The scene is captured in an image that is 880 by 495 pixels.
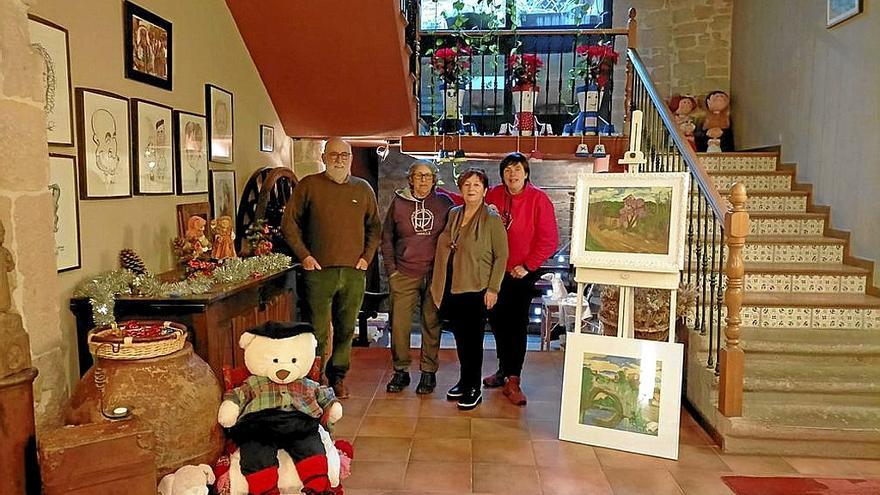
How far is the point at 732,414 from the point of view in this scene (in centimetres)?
308

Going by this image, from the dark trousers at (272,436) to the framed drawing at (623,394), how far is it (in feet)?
4.69

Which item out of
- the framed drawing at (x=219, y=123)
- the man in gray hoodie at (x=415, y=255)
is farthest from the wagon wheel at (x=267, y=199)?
the man in gray hoodie at (x=415, y=255)

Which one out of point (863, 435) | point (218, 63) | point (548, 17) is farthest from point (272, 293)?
point (548, 17)

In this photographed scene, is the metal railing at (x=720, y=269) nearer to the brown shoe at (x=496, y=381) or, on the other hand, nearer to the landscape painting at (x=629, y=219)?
the landscape painting at (x=629, y=219)

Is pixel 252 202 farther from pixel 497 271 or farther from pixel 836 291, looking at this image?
pixel 836 291

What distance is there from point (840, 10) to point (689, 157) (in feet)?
6.79

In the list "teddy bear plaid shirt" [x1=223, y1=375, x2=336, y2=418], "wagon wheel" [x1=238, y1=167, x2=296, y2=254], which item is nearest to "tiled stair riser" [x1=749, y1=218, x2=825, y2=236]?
"wagon wheel" [x1=238, y1=167, x2=296, y2=254]

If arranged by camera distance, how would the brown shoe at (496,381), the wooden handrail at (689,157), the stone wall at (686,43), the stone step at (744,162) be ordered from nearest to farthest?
the wooden handrail at (689,157) → the brown shoe at (496,381) → the stone step at (744,162) → the stone wall at (686,43)

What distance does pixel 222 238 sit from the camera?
10.2 ft

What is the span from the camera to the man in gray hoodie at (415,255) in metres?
3.69

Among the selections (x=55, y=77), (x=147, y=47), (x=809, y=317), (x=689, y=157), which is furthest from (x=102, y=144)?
(x=809, y=317)

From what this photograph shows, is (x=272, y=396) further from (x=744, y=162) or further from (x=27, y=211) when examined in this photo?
(x=744, y=162)

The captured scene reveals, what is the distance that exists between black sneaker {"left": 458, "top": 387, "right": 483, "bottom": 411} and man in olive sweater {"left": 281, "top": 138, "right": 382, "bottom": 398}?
79 cm

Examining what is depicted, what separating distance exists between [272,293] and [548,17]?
5.72m
